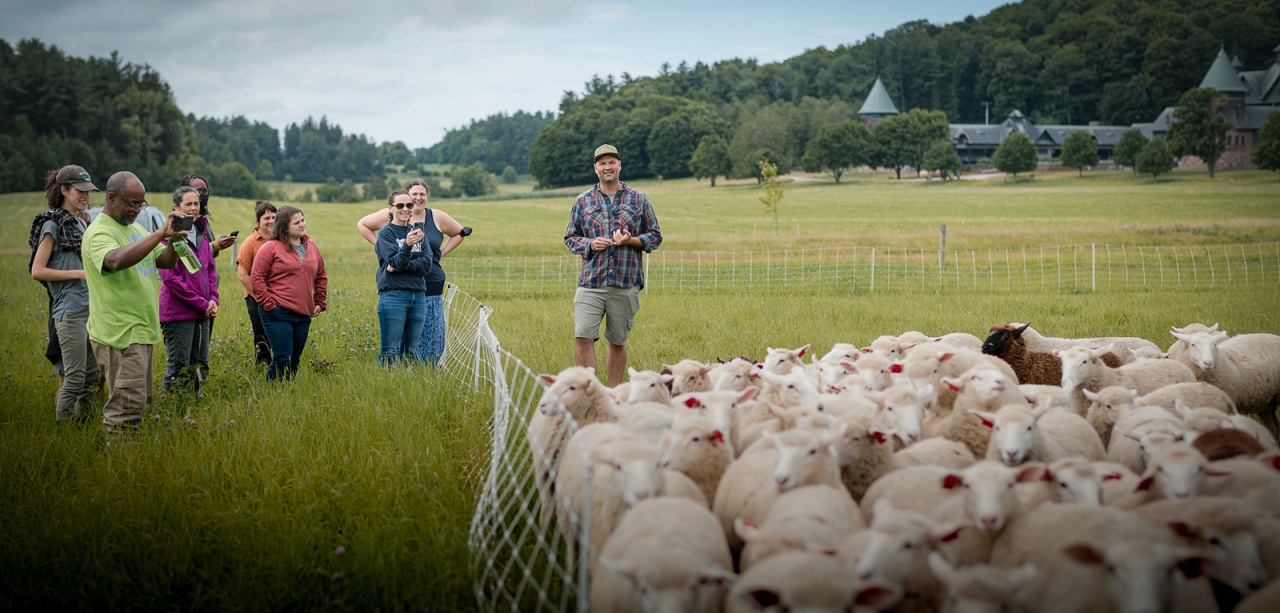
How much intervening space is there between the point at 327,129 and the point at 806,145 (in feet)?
286

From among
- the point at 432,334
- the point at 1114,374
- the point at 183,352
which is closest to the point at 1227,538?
the point at 1114,374

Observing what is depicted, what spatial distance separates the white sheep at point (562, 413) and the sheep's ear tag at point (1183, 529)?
3.08 metres

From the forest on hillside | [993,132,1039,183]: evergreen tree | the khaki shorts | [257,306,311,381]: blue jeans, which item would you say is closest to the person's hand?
[257,306,311,381]: blue jeans

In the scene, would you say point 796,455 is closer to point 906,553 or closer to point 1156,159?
point 906,553

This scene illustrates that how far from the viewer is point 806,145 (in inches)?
4102

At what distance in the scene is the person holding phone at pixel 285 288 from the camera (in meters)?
7.65

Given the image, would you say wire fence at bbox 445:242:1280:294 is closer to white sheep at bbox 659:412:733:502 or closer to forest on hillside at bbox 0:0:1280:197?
white sheep at bbox 659:412:733:502

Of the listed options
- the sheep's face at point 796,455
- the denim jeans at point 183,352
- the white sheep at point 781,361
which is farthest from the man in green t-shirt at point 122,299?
the white sheep at point 781,361

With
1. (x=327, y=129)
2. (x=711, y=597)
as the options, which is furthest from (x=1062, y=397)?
(x=327, y=129)

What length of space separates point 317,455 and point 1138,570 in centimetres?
520

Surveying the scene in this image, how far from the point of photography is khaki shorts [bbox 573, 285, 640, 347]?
24.9ft

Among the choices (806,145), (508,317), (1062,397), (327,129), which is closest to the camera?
(1062,397)

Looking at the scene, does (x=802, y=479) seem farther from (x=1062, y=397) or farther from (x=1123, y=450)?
(x=1062, y=397)

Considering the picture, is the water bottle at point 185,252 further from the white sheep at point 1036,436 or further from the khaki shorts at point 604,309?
the white sheep at point 1036,436
